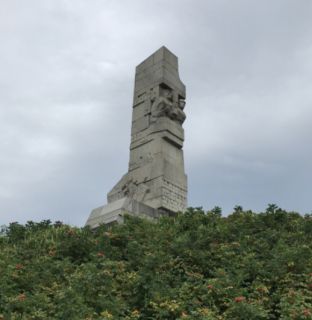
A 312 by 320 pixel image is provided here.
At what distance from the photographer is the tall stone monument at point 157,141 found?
16984mm

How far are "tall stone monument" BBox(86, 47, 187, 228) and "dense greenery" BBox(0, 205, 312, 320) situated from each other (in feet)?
16.4

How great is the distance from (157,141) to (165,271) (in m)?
9.30

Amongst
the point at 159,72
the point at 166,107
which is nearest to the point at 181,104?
the point at 166,107

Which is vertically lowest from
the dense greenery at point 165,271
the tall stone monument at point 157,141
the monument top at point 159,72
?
the dense greenery at point 165,271

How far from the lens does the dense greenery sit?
279 inches

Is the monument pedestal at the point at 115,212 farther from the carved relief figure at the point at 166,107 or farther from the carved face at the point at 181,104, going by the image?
the carved face at the point at 181,104

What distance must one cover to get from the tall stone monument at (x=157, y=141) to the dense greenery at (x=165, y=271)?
4994mm

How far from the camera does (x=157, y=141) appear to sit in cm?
1759

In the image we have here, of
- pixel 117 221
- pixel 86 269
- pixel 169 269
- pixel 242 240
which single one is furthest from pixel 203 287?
pixel 117 221

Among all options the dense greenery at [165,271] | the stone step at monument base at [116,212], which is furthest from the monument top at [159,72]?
the dense greenery at [165,271]

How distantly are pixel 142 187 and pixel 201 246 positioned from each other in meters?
7.69

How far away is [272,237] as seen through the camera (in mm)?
10141

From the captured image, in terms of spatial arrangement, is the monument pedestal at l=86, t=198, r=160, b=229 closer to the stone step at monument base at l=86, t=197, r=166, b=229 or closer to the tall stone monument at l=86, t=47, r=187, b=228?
the stone step at monument base at l=86, t=197, r=166, b=229

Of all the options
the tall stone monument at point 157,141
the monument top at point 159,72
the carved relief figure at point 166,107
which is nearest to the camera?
the tall stone monument at point 157,141
